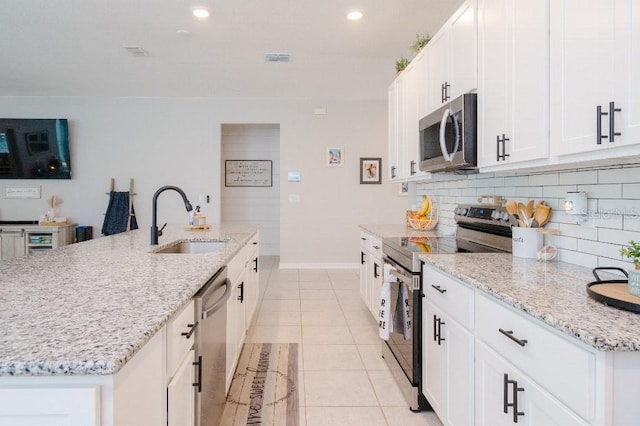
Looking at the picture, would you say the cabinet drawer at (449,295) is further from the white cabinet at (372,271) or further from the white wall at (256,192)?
the white wall at (256,192)

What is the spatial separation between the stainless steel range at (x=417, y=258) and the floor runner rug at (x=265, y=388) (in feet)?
2.06

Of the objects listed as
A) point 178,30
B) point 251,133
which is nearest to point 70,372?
point 178,30

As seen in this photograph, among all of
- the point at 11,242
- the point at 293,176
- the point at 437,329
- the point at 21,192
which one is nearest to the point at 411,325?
the point at 437,329

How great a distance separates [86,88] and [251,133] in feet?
8.39

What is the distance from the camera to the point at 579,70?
Result: 4.12ft

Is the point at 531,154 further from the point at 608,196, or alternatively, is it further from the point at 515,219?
the point at 515,219

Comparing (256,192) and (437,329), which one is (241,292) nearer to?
(437,329)

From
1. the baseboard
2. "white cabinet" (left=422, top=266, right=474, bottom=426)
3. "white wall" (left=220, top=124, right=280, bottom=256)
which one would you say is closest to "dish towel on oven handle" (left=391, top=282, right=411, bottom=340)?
"white cabinet" (left=422, top=266, right=474, bottom=426)

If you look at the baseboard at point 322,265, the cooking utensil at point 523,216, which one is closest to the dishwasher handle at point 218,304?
the cooking utensil at point 523,216

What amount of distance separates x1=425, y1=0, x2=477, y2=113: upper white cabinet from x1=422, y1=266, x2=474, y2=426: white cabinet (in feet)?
3.55

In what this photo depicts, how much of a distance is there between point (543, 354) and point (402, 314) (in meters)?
1.09

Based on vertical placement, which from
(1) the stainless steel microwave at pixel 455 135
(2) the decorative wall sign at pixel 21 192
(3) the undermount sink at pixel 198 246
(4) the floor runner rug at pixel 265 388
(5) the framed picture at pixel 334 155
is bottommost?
(4) the floor runner rug at pixel 265 388

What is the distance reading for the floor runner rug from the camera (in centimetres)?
194

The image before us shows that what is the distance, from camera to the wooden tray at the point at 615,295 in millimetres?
986
